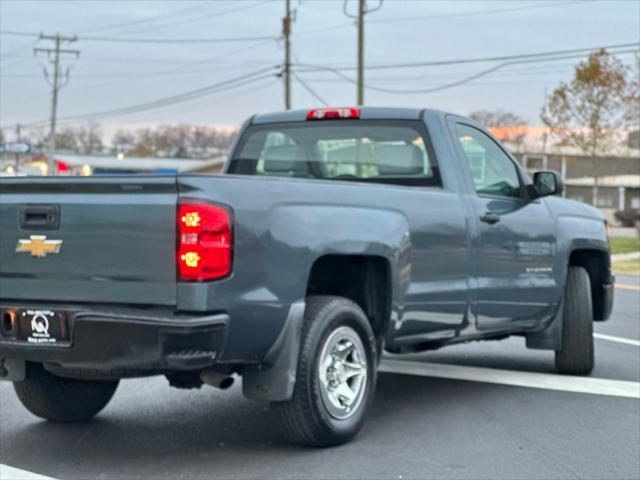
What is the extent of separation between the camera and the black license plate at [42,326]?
5.29 m

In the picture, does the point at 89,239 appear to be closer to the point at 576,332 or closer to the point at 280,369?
the point at 280,369

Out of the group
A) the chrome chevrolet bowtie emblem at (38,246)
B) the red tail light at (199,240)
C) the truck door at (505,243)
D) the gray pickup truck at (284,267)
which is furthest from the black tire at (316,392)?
the truck door at (505,243)

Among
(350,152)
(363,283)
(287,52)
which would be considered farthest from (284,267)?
(287,52)

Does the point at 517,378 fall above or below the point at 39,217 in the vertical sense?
below

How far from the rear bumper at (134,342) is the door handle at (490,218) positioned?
2.60 m

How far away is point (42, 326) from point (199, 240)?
901 mm

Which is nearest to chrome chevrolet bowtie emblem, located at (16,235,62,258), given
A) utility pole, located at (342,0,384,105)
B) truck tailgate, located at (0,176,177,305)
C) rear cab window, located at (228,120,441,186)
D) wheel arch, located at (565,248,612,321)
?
truck tailgate, located at (0,176,177,305)

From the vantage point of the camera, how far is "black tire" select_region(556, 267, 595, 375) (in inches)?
323

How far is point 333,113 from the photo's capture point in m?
7.56

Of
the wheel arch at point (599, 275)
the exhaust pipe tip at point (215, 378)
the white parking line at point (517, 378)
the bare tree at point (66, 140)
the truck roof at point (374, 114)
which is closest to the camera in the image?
the exhaust pipe tip at point (215, 378)

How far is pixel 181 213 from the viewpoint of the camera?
16.8ft

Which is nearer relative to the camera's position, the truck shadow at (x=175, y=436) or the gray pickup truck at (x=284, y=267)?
the gray pickup truck at (x=284, y=267)

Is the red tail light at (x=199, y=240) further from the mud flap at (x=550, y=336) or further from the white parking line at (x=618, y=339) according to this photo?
the white parking line at (x=618, y=339)

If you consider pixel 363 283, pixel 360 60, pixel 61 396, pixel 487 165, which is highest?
pixel 360 60
